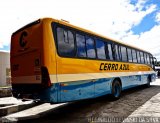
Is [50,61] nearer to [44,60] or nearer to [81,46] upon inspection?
[44,60]

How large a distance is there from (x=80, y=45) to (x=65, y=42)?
0.96 meters

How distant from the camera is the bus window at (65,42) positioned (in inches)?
279

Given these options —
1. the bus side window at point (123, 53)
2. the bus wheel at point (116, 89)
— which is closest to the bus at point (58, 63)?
the bus wheel at point (116, 89)

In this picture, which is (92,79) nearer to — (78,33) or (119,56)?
(78,33)

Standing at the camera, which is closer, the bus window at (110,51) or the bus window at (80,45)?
the bus window at (80,45)

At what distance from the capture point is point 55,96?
667 cm

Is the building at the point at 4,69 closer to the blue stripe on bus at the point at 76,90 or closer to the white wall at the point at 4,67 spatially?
the white wall at the point at 4,67

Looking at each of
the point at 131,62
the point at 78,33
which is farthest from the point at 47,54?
the point at 131,62

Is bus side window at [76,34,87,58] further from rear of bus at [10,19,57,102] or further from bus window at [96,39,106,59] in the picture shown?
rear of bus at [10,19,57,102]

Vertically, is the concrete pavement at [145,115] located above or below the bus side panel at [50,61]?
below

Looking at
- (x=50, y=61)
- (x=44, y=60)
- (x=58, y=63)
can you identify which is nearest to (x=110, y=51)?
(x=58, y=63)

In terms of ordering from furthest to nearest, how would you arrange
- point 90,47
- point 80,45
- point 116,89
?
point 116,89, point 90,47, point 80,45

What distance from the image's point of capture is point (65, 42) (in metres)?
7.30

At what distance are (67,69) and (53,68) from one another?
70 centimetres
